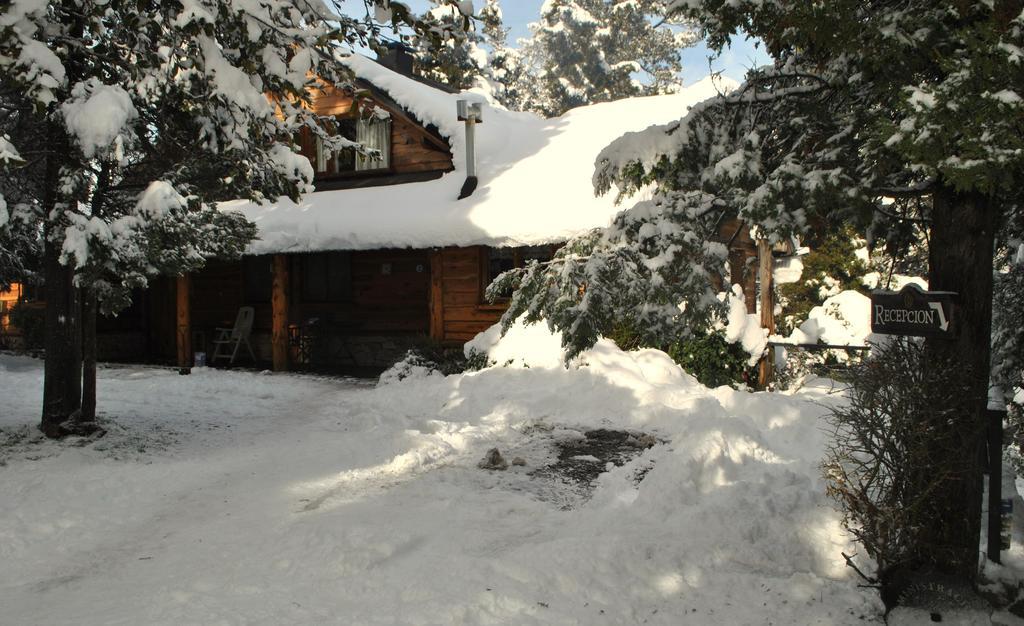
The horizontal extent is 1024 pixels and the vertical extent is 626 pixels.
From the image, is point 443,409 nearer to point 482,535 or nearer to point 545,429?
point 545,429

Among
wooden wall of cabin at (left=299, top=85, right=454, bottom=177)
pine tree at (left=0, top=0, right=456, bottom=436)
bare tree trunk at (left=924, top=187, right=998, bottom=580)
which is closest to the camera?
bare tree trunk at (left=924, top=187, right=998, bottom=580)

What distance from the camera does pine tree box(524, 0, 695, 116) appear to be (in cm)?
3934

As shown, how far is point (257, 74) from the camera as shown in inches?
289

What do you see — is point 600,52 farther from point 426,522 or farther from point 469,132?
point 426,522

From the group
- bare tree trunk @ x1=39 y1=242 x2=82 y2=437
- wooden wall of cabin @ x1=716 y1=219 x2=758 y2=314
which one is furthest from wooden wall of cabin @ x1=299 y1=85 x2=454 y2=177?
bare tree trunk @ x1=39 y1=242 x2=82 y2=437

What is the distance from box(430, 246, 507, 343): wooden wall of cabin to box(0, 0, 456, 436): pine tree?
6001 mm

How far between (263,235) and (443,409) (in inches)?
292

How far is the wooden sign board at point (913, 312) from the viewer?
14.3 feet

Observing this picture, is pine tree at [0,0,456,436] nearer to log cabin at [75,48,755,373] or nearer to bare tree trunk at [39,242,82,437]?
bare tree trunk at [39,242,82,437]

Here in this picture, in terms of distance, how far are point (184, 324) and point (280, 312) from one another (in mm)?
2351

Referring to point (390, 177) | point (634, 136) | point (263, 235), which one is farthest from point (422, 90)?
point (634, 136)

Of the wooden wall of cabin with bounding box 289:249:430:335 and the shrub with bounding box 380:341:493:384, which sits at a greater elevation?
the wooden wall of cabin with bounding box 289:249:430:335

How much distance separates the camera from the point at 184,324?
16469 millimetres

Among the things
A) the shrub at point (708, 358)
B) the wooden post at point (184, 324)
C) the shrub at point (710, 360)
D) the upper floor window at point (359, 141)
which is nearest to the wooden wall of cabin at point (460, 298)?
the upper floor window at point (359, 141)
